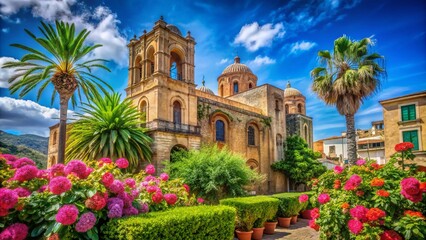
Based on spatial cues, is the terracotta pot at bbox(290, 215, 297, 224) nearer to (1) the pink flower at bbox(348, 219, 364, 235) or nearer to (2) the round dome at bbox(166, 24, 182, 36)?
(1) the pink flower at bbox(348, 219, 364, 235)

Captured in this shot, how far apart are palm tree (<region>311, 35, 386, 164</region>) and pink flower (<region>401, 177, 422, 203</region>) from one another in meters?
10.2

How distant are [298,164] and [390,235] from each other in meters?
21.7

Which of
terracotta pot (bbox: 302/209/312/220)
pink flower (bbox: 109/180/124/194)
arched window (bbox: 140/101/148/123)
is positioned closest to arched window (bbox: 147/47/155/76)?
arched window (bbox: 140/101/148/123)

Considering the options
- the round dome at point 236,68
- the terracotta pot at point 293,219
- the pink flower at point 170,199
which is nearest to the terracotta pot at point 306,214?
the terracotta pot at point 293,219

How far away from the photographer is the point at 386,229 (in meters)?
4.61

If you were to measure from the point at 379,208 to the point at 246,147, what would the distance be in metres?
19.2

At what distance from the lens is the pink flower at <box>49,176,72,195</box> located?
4367 millimetres

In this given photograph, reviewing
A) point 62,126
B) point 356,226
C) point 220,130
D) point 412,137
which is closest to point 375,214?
point 356,226

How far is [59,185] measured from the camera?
173 inches

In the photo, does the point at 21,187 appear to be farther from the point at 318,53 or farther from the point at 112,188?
the point at 318,53

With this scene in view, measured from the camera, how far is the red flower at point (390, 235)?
433 cm

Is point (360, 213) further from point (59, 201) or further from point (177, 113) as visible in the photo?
point (177, 113)

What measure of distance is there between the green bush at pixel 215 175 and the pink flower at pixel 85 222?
887cm

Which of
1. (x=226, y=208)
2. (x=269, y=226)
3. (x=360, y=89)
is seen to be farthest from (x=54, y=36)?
(x=360, y=89)
